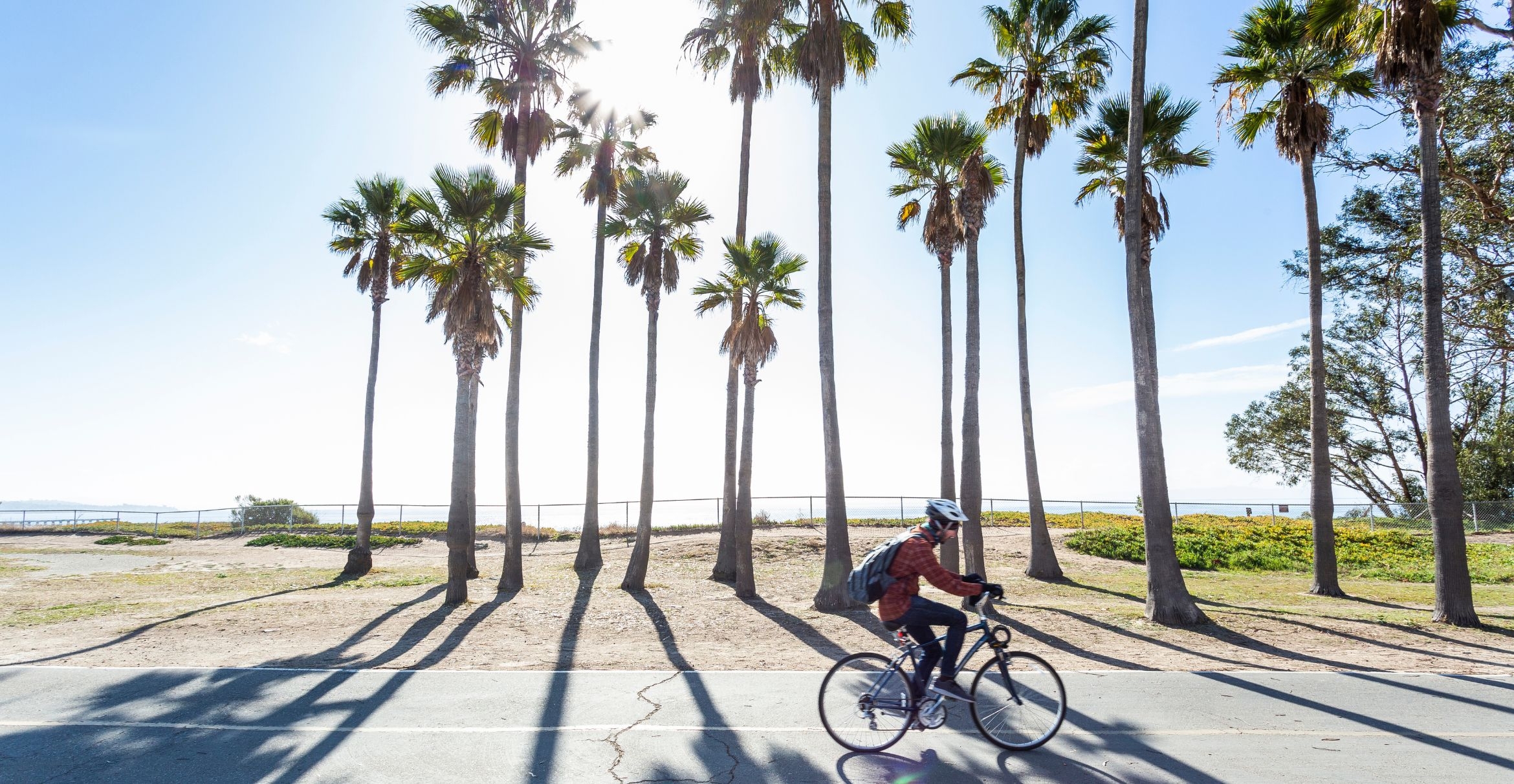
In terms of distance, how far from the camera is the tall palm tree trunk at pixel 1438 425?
1205 cm

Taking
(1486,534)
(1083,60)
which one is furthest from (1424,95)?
(1486,534)

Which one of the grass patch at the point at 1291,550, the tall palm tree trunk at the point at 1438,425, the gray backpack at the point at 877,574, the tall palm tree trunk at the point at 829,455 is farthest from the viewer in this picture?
the grass patch at the point at 1291,550

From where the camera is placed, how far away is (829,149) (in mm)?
15852

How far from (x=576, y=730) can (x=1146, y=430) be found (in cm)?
1107

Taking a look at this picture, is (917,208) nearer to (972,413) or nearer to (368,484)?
(972,413)

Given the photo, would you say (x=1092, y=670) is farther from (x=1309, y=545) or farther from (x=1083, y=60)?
(x=1309, y=545)

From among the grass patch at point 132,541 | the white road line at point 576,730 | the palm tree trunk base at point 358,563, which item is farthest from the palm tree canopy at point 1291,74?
the grass patch at point 132,541

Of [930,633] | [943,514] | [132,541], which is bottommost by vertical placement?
[132,541]

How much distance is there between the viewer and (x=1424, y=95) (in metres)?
12.8

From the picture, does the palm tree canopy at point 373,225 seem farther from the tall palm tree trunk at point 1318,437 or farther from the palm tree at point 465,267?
the tall palm tree trunk at point 1318,437

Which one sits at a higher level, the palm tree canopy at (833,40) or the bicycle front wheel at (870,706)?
the palm tree canopy at (833,40)

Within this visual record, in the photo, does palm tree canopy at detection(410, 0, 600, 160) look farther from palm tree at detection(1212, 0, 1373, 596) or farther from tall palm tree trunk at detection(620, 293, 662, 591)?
palm tree at detection(1212, 0, 1373, 596)

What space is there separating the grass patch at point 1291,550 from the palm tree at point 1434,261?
25.8ft

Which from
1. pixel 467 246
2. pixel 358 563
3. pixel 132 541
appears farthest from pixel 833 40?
pixel 132 541
